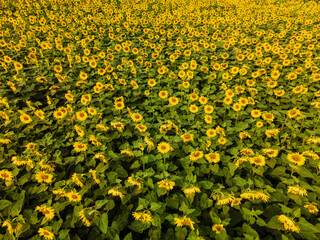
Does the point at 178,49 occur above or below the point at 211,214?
above

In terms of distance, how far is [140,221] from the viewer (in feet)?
6.60

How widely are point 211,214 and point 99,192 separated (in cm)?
140

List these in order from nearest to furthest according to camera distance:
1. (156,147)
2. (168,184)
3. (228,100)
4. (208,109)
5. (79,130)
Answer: (168,184)
(79,130)
(156,147)
(208,109)
(228,100)

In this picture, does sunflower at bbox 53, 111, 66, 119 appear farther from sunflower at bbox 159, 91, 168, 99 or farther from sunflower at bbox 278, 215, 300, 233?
sunflower at bbox 278, 215, 300, 233

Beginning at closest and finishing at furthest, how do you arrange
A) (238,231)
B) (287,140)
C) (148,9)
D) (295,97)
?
(238,231) < (287,140) < (295,97) < (148,9)

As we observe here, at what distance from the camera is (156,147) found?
10.00 feet

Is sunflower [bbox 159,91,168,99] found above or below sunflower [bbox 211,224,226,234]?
above

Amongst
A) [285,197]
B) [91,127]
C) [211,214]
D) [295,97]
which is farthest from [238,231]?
[295,97]

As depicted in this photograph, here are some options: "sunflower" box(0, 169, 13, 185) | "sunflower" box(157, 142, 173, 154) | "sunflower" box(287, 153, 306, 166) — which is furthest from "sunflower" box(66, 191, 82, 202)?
"sunflower" box(287, 153, 306, 166)

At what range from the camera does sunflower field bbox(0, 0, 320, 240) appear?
6.82 ft

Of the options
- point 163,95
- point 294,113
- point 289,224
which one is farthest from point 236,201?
point 163,95

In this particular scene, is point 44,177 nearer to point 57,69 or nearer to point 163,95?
point 163,95

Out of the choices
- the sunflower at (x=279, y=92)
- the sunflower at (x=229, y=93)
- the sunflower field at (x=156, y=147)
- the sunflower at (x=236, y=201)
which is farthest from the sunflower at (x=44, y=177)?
the sunflower at (x=279, y=92)

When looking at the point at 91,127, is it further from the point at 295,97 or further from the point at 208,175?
the point at 295,97
